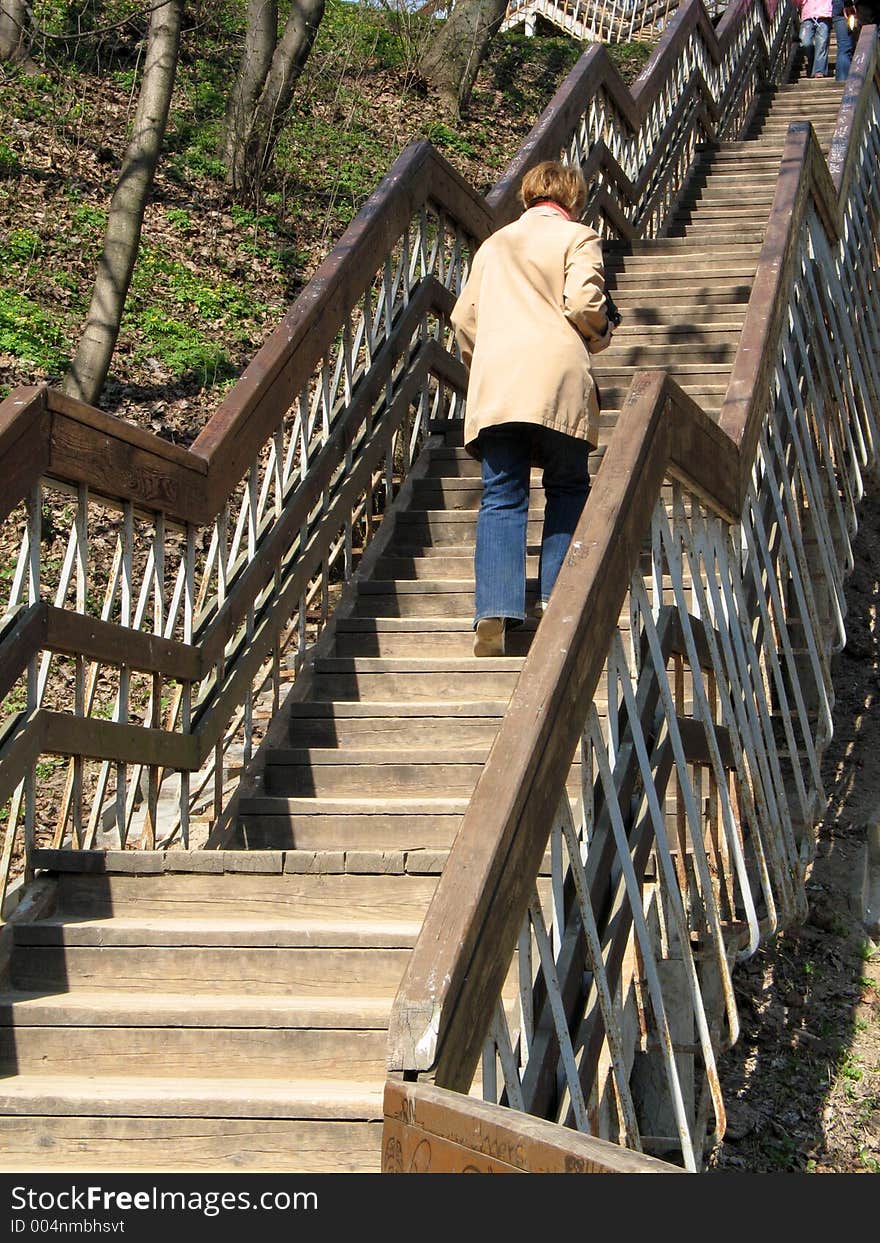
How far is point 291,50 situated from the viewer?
1235cm

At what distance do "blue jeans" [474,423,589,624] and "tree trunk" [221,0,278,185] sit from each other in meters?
7.78

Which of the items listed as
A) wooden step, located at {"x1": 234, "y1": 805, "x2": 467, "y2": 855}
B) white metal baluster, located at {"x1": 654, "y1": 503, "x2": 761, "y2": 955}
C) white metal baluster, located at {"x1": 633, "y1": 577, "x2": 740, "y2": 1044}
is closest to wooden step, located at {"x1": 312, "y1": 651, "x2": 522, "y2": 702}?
wooden step, located at {"x1": 234, "y1": 805, "x2": 467, "y2": 855}

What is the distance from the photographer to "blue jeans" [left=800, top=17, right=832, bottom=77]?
14672 millimetres

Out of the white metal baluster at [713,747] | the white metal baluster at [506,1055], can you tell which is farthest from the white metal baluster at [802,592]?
the white metal baluster at [506,1055]

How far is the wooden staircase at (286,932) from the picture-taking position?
321cm

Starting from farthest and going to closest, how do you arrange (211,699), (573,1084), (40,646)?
(211,699)
(40,646)
(573,1084)

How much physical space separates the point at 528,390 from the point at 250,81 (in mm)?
8172

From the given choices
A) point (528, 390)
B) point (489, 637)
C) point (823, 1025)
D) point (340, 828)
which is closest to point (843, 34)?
point (528, 390)

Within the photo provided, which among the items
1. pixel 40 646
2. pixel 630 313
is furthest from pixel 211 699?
pixel 630 313

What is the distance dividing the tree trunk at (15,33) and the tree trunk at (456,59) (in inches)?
186

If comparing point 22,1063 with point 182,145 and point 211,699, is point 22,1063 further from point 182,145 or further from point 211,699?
point 182,145

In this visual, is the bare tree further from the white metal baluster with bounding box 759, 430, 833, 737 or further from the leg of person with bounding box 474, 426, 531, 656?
the white metal baluster with bounding box 759, 430, 833, 737

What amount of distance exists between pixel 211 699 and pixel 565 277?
67.6 inches
